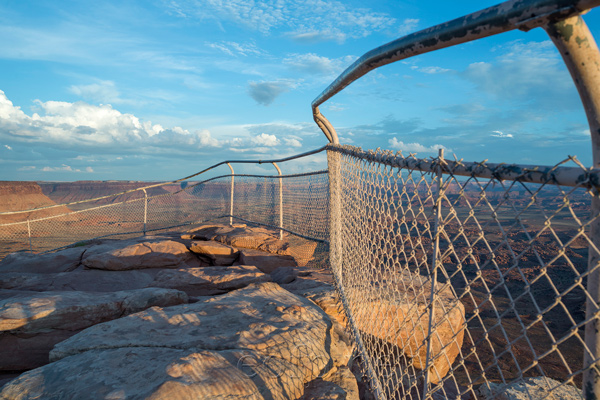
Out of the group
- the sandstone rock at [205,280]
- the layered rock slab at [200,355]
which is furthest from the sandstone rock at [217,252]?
the layered rock slab at [200,355]

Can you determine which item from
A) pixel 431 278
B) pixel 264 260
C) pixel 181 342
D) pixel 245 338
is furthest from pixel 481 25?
pixel 264 260

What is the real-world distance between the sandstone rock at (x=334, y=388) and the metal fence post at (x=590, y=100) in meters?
1.48

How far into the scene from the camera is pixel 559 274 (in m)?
11.1

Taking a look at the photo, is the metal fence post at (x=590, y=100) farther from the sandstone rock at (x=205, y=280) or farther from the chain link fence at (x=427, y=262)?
the sandstone rock at (x=205, y=280)

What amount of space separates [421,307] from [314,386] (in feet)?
6.38

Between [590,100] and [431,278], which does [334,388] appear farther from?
[590,100]

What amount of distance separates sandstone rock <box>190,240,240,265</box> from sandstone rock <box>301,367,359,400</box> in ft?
14.2

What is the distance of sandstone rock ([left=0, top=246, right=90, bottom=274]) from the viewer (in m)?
6.14

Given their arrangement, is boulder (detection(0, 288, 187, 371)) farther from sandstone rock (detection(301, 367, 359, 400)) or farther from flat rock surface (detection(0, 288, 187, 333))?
sandstone rock (detection(301, 367, 359, 400))

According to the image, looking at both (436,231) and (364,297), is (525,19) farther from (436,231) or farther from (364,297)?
(364,297)

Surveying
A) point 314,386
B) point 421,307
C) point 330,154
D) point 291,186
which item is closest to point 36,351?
point 314,386

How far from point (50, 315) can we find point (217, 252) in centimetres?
342

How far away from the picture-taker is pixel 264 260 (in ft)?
21.2

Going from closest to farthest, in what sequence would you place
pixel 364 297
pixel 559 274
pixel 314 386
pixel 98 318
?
1. pixel 314 386
2. pixel 364 297
3. pixel 98 318
4. pixel 559 274
